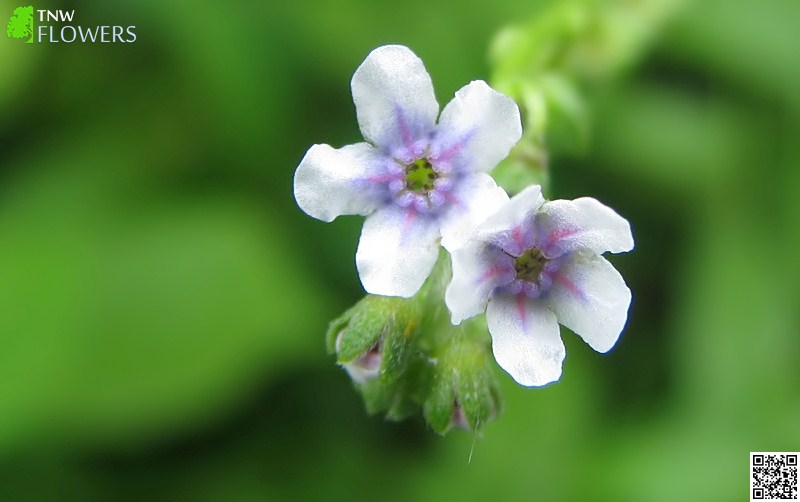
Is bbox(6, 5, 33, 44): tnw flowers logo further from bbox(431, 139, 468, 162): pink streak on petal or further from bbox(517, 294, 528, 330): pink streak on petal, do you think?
bbox(517, 294, 528, 330): pink streak on petal

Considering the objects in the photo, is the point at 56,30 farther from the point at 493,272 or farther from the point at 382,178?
the point at 493,272

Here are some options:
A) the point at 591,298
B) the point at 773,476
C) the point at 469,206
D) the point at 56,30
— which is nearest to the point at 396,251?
the point at 469,206

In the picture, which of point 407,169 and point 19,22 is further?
point 19,22

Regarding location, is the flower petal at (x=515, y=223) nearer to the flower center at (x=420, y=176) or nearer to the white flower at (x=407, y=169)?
the white flower at (x=407, y=169)

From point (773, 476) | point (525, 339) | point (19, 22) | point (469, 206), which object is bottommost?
point (773, 476)

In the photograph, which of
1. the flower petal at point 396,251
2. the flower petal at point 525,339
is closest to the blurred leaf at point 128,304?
the flower petal at point 396,251

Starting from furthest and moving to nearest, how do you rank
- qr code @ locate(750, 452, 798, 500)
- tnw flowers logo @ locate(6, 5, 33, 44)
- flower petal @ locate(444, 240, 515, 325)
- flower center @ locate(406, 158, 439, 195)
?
tnw flowers logo @ locate(6, 5, 33, 44)
qr code @ locate(750, 452, 798, 500)
flower center @ locate(406, 158, 439, 195)
flower petal @ locate(444, 240, 515, 325)

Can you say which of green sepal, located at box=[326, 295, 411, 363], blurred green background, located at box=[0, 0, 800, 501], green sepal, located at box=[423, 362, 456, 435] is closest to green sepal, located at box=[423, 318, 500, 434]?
green sepal, located at box=[423, 362, 456, 435]
